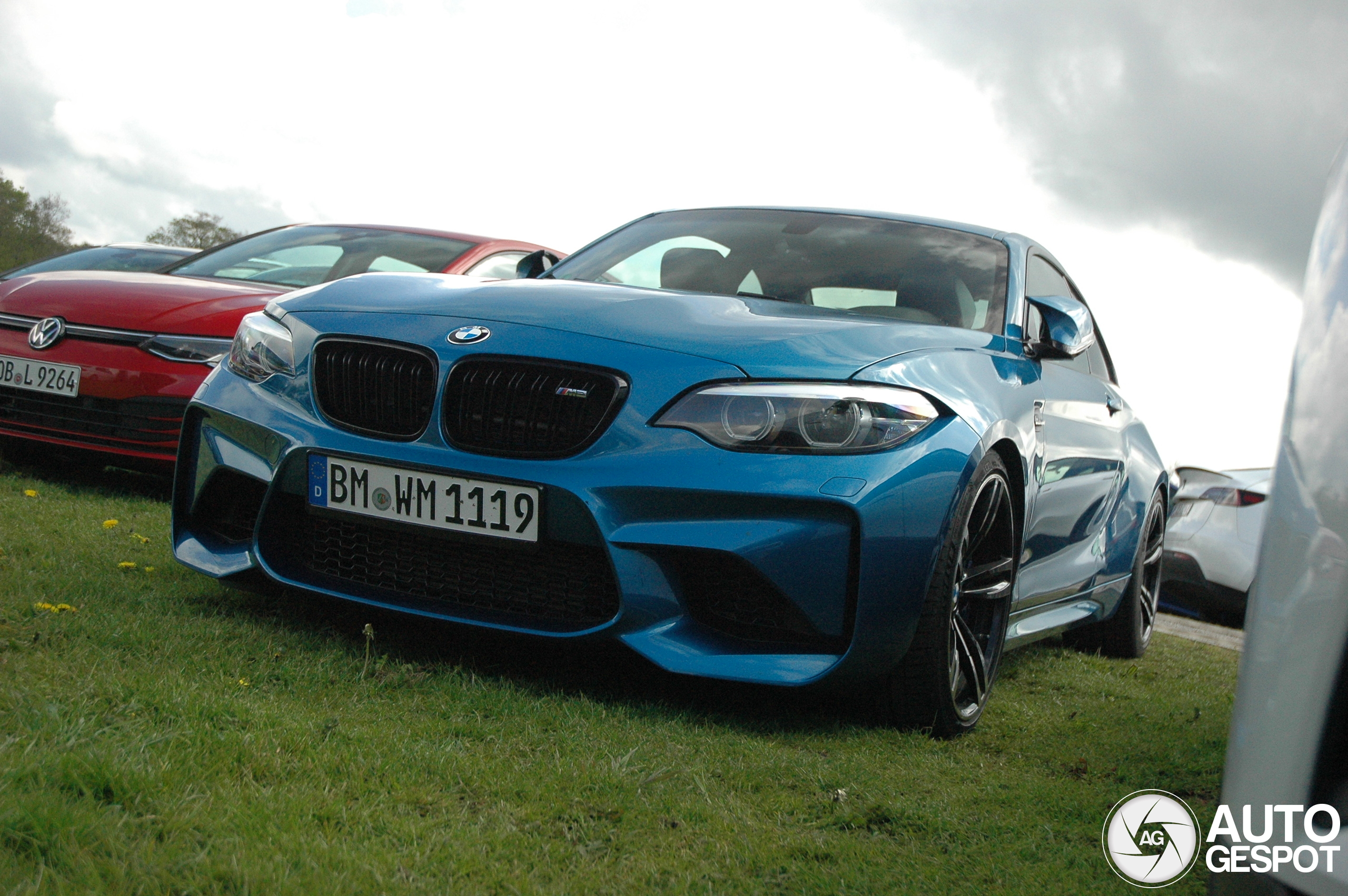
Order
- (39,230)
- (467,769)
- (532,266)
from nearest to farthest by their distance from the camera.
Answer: (467,769) → (532,266) → (39,230)

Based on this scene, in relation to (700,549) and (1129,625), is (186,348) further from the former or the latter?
(1129,625)

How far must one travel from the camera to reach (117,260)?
7.96 meters

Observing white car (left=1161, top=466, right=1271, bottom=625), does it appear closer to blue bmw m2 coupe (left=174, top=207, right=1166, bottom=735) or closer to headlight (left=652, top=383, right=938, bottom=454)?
blue bmw m2 coupe (left=174, top=207, right=1166, bottom=735)

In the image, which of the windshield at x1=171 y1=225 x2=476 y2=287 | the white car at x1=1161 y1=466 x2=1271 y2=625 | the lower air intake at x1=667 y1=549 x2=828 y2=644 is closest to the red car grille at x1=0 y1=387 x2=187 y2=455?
the windshield at x1=171 y1=225 x2=476 y2=287

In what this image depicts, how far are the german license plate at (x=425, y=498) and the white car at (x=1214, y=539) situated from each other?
6265mm

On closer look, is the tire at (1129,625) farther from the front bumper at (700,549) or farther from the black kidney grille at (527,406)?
the black kidney grille at (527,406)

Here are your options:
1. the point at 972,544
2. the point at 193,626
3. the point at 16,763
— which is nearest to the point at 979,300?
the point at 972,544

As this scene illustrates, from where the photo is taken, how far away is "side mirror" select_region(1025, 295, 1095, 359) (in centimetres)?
385

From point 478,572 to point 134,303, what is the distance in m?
3.08

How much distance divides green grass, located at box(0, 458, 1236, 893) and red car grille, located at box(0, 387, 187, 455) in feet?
4.70

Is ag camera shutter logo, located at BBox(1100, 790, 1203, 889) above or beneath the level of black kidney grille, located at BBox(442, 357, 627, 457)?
beneath

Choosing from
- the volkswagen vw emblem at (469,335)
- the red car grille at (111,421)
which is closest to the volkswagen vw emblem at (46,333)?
the red car grille at (111,421)

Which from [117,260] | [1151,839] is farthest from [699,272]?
[117,260]

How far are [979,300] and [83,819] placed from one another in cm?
292
